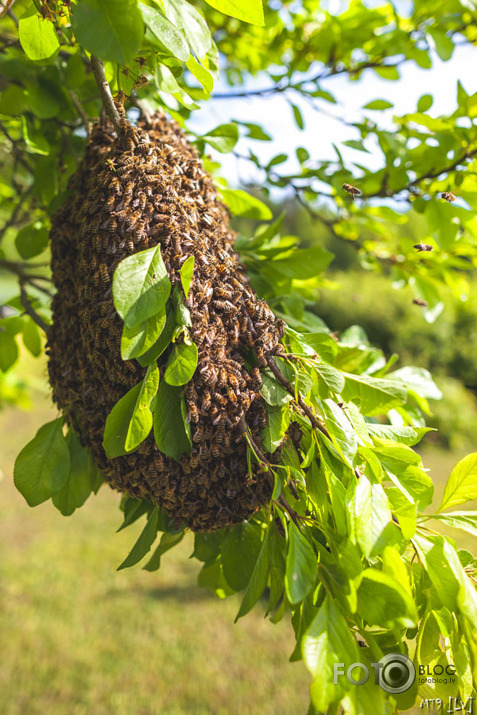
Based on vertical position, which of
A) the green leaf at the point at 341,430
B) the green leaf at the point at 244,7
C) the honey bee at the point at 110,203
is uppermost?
the green leaf at the point at 244,7

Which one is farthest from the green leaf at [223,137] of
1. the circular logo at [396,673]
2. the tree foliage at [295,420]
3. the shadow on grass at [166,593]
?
the shadow on grass at [166,593]

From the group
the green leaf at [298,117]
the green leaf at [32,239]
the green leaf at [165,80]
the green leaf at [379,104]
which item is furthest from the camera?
the green leaf at [298,117]

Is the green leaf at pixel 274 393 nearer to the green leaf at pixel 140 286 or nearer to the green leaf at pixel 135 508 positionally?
the green leaf at pixel 140 286

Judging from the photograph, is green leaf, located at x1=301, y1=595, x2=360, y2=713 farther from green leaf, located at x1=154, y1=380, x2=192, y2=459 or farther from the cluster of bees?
green leaf, located at x1=154, y1=380, x2=192, y2=459

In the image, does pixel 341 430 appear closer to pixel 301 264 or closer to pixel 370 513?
pixel 370 513

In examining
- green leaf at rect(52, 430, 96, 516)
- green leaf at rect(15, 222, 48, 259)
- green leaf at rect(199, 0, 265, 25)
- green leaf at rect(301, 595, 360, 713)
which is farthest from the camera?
green leaf at rect(15, 222, 48, 259)

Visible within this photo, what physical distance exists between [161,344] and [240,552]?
519 millimetres

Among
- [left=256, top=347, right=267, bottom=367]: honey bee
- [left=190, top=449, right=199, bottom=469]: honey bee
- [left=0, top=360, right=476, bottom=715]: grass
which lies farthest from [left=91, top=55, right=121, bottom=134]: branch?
[left=0, top=360, right=476, bottom=715]: grass

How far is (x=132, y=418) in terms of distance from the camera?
85 cm

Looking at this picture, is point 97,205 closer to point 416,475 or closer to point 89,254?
point 89,254

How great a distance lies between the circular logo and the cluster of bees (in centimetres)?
34

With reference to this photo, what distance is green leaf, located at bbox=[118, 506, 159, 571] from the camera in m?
0.98

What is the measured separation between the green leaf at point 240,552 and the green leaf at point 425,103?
133 centimetres

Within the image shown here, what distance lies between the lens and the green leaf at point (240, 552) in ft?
3.46
